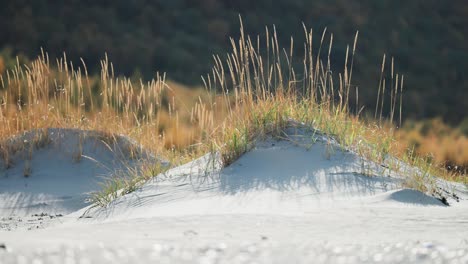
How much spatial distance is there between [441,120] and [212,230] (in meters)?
11.3

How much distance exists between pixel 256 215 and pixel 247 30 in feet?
44.4

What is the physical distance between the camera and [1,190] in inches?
215

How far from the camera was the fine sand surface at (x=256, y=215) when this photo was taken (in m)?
1.88

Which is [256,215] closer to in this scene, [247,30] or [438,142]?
[438,142]

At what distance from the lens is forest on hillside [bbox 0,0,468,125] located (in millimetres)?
13938

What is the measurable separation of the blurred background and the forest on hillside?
2 cm

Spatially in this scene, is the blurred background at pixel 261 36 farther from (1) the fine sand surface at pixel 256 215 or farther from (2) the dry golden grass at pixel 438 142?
(1) the fine sand surface at pixel 256 215

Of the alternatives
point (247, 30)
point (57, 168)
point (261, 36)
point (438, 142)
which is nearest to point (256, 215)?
point (57, 168)

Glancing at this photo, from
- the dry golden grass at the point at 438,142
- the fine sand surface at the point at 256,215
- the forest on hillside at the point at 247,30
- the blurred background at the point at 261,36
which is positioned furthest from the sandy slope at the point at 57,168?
the forest on hillside at the point at 247,30

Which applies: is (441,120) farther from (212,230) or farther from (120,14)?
(212,230)

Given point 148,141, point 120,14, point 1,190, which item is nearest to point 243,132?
point 148,141

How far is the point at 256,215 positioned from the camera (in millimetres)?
2812

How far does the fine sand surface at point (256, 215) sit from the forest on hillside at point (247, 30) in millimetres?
8190

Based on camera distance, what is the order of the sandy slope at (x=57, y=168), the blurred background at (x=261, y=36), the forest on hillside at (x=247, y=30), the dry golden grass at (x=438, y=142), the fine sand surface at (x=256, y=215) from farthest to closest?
the forest on hillside at (x=247, y=30), the blurred background at (x=261, y=36), the dry golden grass at (x=438, y=142), the sandy slope at (x=57, y=168), the fine sand surface at (x=256, y=215)
